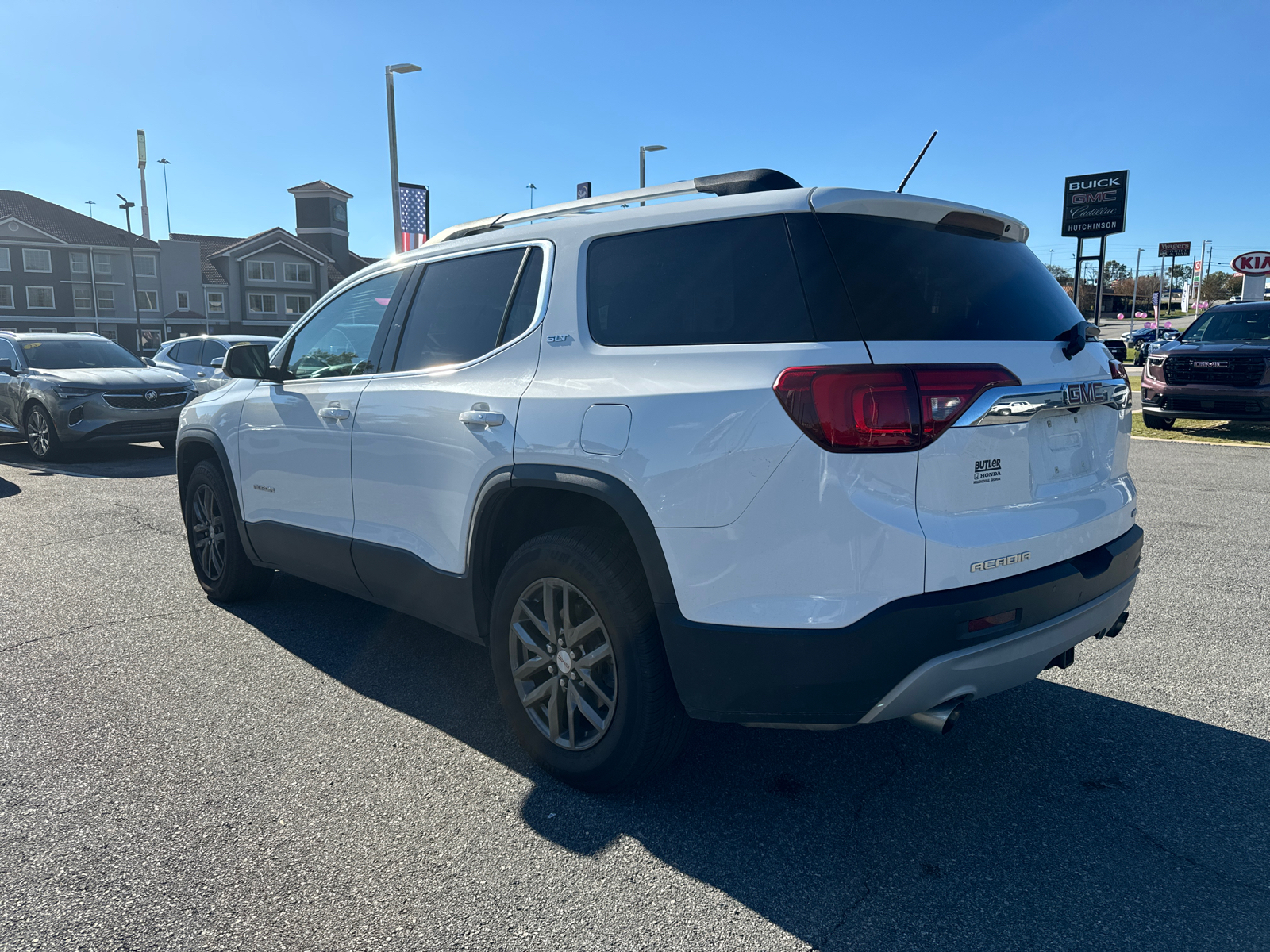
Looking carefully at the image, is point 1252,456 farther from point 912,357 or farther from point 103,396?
point 103,396

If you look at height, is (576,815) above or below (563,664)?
below

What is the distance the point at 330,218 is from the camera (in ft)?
222

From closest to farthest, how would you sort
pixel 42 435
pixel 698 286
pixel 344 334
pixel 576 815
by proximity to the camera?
pixel 698 286
pixel 576 815
pixel 344 334
pixel 42 435

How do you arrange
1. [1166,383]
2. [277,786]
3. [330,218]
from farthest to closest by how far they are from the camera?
[330,218] < [1166,383] < [277,786]

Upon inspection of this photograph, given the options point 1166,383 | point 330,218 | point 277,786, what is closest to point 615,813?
point 277,786

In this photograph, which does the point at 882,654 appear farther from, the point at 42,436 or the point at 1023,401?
the point at 42,436

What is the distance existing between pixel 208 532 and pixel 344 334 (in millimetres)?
1791

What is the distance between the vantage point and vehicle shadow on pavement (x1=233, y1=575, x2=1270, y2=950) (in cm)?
239

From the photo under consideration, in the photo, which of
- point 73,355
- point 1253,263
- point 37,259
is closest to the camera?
point 73,355

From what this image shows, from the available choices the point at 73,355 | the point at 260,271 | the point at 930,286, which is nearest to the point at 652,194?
the point at 930,286

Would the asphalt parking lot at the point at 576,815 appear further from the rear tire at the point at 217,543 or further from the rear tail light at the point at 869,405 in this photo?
the rear tail light at the point at 869,405

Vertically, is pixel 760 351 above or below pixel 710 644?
above

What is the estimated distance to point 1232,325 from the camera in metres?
13.9

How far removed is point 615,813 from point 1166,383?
13466 millimetres
